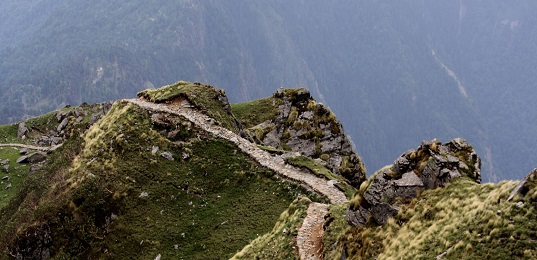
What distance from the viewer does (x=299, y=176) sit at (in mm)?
49031

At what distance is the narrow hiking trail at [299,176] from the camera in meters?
31.2

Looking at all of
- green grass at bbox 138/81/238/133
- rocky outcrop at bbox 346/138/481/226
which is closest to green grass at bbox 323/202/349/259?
rocky outcrop at bbox 346/138/481/226

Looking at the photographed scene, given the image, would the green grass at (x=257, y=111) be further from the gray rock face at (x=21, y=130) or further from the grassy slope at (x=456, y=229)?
the grassy slope at (x=456, y=229)

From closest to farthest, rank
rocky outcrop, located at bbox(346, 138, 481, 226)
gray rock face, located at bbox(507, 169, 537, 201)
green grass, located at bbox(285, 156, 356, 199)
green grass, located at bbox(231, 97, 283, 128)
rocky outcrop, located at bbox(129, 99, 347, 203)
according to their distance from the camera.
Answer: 1. gray rock face, located at bbox(507, 169, 537, 201)
2. rocky outcrop, located at bbox(346, 138, 481, 226)
3. rocky outcrop, located at bbox(129, 99, 347, 203)
4. green grass, located at bbox(285, 156, 356, 199)
5. green grass, located at bbox(231, 97, 283, 128)

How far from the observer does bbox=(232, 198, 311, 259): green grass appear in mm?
31219

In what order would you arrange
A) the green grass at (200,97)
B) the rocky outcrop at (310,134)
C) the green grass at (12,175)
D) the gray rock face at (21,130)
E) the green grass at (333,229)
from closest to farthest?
1. the green grass at (333,229)
2. the green grass at (200,97)
3. the green grass at (12,175)
4. the rocky outcrop at (310,134)
5. the gray rock face at (21,130)

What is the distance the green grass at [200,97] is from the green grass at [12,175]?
2226 centimetres

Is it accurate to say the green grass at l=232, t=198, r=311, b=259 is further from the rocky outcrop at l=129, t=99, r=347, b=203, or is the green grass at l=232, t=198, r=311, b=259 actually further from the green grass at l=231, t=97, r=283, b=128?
the green grass at l=231, t=97, r=283, b=128

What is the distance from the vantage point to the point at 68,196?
4131 centimetres

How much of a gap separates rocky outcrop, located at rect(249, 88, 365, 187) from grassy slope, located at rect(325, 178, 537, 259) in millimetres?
40644

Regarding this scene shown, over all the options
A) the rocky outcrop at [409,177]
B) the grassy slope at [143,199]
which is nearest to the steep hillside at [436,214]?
the rocky outcrop at [409,177]

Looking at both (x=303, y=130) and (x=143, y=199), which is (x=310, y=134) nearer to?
(x=303, y=130)

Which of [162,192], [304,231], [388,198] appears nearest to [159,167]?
[162,192]

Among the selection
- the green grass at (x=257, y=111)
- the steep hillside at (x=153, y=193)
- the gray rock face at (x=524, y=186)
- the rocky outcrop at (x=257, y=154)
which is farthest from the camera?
the green grass at (x=257, y=111)
